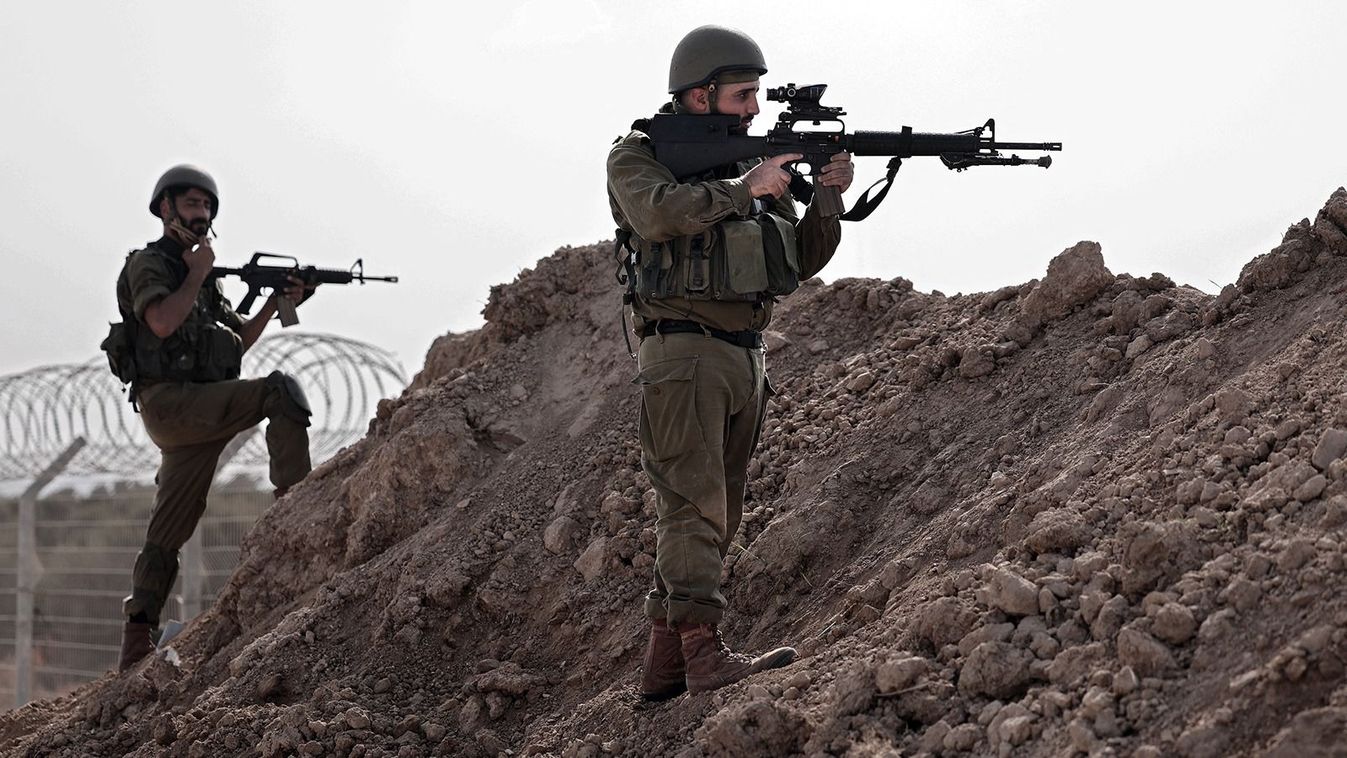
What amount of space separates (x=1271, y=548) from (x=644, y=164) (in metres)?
2.14

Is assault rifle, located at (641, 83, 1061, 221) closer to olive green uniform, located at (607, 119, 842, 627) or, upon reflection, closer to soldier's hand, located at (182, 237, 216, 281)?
olive green uniform, located at (607, 119, 842, 627)

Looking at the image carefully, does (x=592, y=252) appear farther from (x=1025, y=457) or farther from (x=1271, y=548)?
(x=1271, y=548)

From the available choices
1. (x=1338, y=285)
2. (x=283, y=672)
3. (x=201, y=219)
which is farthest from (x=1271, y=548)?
(x=201, y=219)

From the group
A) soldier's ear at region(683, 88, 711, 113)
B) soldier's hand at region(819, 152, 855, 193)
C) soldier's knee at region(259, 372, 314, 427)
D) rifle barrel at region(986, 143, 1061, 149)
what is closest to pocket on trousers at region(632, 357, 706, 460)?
soldier's hand at region(819, 152, 855, 193)

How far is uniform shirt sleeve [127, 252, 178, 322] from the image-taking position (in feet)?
23.2

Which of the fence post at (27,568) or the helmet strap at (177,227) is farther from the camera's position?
the fence post at (27,568)

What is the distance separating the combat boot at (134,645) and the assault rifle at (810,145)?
14.2 feet

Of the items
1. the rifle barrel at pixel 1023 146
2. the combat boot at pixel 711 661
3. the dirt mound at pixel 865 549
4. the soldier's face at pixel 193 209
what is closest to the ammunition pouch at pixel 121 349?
the soldier's face at pixel 193 209

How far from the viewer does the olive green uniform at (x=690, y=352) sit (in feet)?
14.4

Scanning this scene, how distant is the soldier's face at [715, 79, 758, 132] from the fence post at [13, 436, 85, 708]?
720 cm

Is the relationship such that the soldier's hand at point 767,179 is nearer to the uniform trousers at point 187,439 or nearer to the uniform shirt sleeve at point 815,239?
the uniform shirt sleeve at point 815,239

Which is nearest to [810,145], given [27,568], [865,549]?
[865,549]

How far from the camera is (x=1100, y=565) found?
3.90 metres

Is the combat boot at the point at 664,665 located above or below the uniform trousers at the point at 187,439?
below
